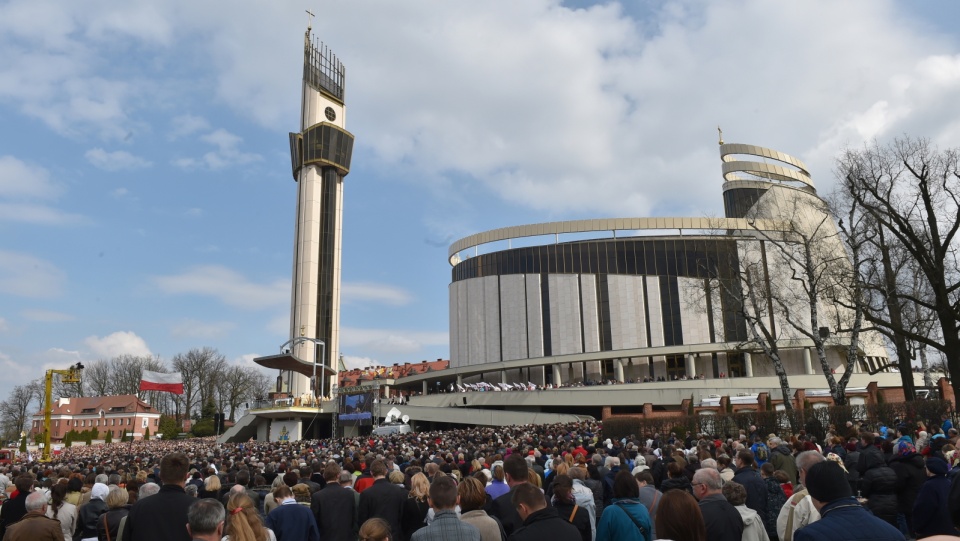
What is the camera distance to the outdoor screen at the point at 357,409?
5594 cm

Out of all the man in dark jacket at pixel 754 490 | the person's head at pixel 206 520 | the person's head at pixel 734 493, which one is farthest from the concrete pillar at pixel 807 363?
the person's head at pixel 206 520

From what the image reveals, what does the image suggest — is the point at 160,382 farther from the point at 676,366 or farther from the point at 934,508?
the point at 676,366

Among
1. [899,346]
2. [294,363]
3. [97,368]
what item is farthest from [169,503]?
[97,368]

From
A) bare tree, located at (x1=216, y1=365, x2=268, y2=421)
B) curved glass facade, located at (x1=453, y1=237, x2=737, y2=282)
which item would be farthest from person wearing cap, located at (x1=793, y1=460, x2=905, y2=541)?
bare tree, located at (x1=216, y1=365, x2=268, y2=421)

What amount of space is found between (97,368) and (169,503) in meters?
113

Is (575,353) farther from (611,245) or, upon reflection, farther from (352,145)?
(352,145)

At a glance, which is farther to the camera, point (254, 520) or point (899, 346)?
point (899, 346)

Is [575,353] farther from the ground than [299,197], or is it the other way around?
[299,197]

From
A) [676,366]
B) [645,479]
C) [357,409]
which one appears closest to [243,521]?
[645,479]

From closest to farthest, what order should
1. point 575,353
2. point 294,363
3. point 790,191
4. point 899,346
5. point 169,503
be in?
point 169,503 → point 899,346 → point 294,363 → point 575,353 → point 790,191

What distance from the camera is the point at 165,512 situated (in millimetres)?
5613

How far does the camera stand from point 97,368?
103625 mm

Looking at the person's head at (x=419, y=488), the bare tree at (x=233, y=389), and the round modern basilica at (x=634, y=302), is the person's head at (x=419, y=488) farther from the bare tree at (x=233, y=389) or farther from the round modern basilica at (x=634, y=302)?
the bare tree at (x=233, y=389)

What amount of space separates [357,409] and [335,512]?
51386mm
